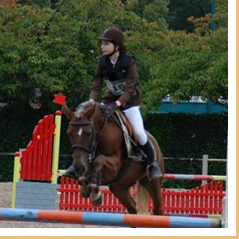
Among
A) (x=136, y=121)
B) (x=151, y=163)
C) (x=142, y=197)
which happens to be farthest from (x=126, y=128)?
(x=142, y=197)

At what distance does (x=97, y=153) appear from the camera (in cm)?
689

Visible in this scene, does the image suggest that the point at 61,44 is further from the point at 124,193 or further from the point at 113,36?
the point at 113,36

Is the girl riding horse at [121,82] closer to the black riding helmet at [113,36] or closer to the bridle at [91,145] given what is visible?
the black riding helmet at [113,36]

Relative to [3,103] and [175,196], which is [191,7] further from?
[175,196]

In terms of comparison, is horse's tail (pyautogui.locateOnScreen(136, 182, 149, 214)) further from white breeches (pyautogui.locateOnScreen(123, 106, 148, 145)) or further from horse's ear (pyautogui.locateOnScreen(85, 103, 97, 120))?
horse's ear (pyautogui.locateOnScreen(85, 103, 97, 120))

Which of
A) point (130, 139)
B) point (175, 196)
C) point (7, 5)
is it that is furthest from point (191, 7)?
point (130, 139)

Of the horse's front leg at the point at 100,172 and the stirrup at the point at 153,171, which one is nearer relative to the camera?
the horse's front leg at the point at 100,172

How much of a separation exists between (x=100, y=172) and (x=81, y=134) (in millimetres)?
438

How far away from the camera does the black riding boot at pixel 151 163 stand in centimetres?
762

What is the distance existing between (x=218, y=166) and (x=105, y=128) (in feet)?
39.1

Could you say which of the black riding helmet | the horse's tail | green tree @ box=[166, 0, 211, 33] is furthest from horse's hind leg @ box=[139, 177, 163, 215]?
green tree @ box=[166, 0, 211, 33]

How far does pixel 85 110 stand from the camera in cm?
664

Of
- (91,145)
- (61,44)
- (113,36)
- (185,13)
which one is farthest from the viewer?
(185,13)

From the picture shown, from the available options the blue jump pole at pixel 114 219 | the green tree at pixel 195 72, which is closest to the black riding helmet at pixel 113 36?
the blue jump pole at pixel 114 219
